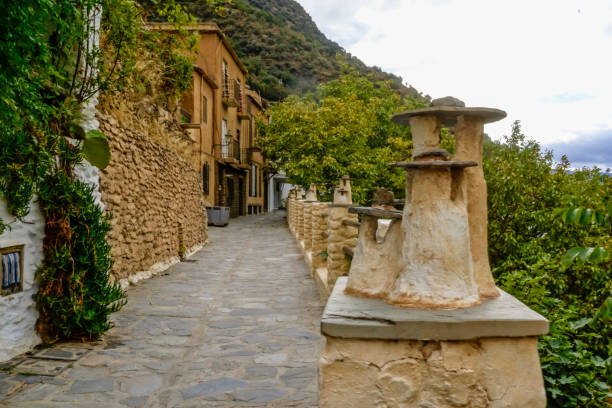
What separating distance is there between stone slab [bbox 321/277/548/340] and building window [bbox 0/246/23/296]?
10.7 feet

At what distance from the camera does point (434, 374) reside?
2070 mm

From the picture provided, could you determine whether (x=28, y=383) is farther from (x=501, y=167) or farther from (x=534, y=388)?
(x=501, y=167)

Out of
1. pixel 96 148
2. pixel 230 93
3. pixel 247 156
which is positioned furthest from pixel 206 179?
pixel 96 148

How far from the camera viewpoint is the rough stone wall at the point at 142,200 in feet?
21.9

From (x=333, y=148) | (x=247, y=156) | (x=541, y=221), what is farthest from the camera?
(x=247, y=156)

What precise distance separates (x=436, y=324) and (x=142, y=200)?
22.3 ft

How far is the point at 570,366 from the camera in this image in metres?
3.29

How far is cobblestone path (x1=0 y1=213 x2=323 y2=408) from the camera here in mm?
3441

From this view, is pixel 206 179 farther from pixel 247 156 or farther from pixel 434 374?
pixel 434 374

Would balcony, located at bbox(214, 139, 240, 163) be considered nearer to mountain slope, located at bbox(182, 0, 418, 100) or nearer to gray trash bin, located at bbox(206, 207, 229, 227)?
gray trash bin, located at bbox(206, 207, 229, 227)

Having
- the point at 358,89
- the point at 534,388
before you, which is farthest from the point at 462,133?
the point at 358,89

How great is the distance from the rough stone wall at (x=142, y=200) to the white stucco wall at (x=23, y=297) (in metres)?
1.91

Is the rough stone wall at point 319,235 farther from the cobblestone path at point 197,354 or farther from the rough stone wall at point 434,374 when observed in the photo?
the rough stone wall at point 434,374

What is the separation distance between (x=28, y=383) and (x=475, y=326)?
339cm
